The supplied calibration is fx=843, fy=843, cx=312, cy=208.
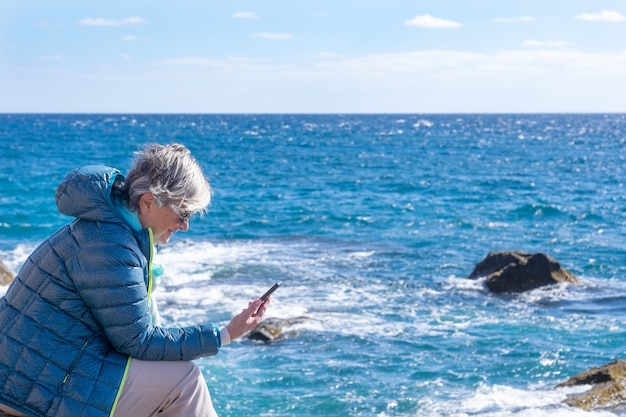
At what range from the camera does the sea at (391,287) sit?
36.7ft

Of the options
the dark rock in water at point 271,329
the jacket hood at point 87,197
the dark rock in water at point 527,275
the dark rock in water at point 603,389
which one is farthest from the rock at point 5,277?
the jacket hood at point 87,197

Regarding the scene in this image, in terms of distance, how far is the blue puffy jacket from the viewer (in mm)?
3484

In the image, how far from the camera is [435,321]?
14.5 meters

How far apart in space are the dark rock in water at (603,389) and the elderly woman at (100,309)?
659 centimetres

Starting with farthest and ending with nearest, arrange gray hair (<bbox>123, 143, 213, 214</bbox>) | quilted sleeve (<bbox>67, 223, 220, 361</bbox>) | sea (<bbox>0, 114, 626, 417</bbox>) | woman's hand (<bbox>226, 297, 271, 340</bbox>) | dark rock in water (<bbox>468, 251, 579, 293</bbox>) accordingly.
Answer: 1. dark rock in water (<bbox>468, 251, 579, 293</bbox>)
2. sea (<bbox>0, 114, 626, 417</bbox>)
3. woman's hand (<bbox>226, 297, 271, 340</bbox>)
4. gray hair (<bbox>123, 143, 213, 214</bbox>)
5. quilted sleeve (<bbox>67, 223, 220, 361</bbox>)

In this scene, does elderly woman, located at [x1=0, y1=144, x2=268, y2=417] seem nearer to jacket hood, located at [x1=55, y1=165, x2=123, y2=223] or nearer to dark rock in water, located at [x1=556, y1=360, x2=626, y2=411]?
jacket hood, located at [x1=55, y1=165, x2=123, y2=223]

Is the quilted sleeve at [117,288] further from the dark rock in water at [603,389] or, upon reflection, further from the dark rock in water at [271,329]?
the dark rock in water at [271,329]

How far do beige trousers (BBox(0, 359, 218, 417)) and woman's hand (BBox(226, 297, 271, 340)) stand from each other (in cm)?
24

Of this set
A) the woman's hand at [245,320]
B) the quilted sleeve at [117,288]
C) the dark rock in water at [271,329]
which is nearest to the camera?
the quilted sleeve at [117,288]

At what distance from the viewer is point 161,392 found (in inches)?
145

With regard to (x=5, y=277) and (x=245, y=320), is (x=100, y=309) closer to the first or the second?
(x=245, y=320)

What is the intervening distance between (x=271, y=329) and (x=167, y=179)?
9.92 meters

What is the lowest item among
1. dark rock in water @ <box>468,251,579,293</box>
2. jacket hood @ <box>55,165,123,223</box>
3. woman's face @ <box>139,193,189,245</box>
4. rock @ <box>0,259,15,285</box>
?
dark rock in water @ <box>468,251,579,293</box>

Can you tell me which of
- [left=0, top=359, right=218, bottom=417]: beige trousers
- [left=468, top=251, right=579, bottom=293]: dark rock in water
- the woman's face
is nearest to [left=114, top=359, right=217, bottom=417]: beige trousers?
[left=0, top=359, right=218, bottom=417]: beige trousers
